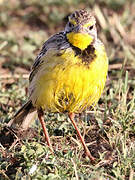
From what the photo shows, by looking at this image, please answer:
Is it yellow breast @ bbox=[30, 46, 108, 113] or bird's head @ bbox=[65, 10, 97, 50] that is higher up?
bird's head @ bbox=[65, 10, 97, 50]

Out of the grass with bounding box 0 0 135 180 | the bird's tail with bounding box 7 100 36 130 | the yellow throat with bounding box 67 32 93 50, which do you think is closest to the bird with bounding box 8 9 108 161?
the yellow throat with bounding box 67 32 93 50

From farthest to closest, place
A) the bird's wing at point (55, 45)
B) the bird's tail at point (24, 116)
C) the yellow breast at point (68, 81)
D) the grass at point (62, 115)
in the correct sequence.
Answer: the bird's tail at point (24, 116)
the bird's wing at point (55, 45)
the yellow breast at point (68, 81)
the grass at point (62, 115)

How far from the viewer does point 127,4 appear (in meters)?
8.36

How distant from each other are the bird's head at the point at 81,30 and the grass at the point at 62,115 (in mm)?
918

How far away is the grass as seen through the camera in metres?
4.13

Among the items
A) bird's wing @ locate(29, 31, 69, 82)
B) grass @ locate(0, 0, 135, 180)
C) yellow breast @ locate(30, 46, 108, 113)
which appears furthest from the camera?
bird's wing @ locate(29, 31, 69, 82)

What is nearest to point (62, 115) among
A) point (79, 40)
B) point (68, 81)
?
point (68, 81)

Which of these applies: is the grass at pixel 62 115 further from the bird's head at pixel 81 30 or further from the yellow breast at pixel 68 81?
the bird's head at pixel 81 30

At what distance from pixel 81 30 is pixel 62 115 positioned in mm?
1323

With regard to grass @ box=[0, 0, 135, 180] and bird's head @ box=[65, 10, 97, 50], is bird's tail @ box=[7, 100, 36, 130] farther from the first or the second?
bird's head @ box=[65, 10, 97, 50]

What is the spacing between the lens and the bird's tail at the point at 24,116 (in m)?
5.08

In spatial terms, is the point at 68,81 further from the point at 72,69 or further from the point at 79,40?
the point at 79,40

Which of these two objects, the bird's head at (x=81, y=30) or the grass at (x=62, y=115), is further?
the bird's head at (x=81, y=30)

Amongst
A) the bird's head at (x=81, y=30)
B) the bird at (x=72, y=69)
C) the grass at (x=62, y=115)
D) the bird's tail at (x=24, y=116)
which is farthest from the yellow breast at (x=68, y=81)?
the bird's tail at (x=24, y=116)
